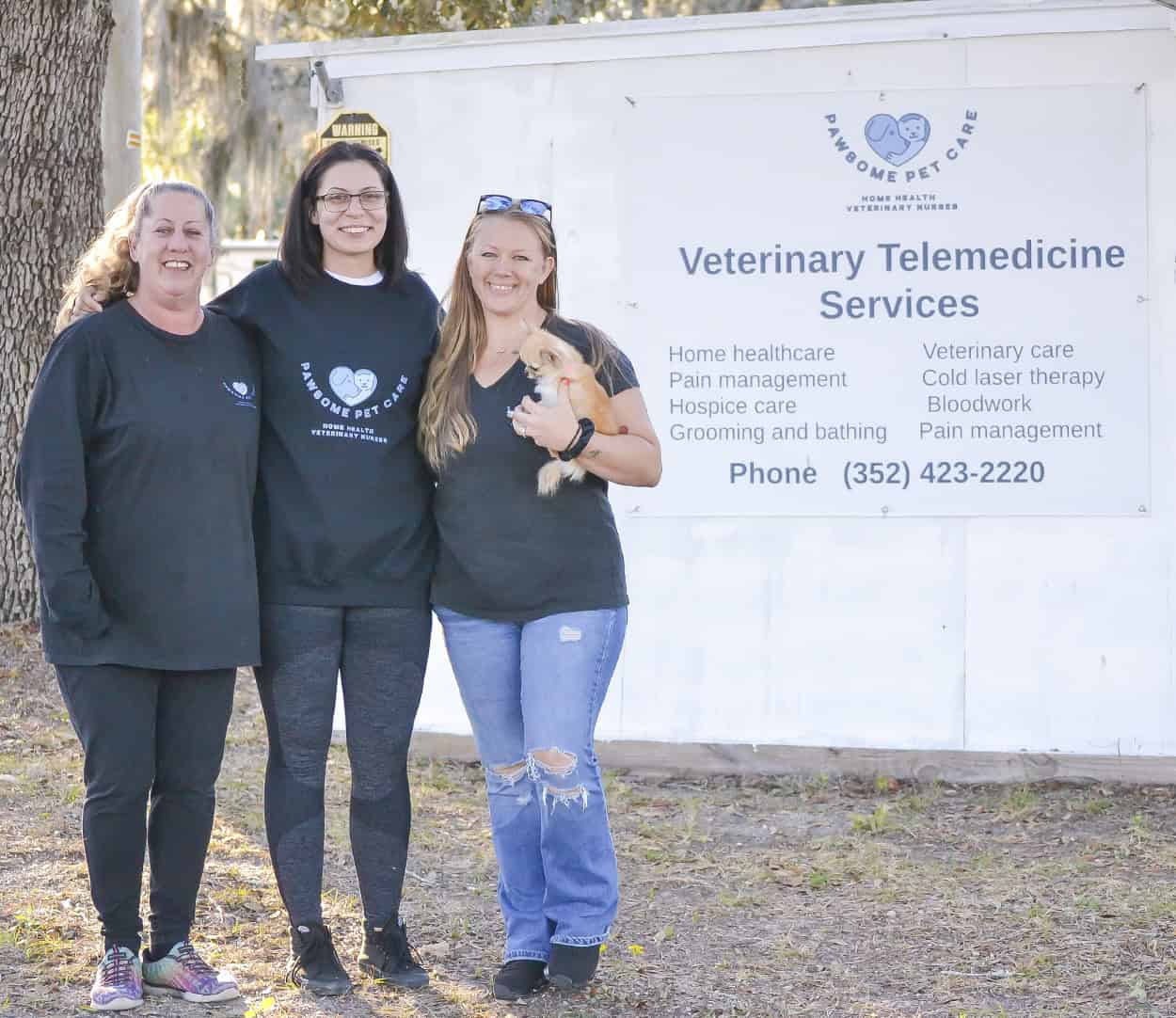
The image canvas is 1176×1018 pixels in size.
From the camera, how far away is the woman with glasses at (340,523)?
3.53 m

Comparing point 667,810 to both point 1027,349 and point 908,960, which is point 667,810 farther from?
point 1027,349

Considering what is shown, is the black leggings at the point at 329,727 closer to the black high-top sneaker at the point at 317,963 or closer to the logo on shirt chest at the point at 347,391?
the black high-top sneaker at the point at 317,963

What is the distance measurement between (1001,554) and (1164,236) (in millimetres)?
1297

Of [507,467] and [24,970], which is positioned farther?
[24,970]

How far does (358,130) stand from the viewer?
584cm

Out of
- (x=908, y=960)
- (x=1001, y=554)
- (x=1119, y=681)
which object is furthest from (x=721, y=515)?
(x=908, y=960)

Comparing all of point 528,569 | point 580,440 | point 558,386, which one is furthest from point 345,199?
point 528,569

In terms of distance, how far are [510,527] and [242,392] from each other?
2.25 ft

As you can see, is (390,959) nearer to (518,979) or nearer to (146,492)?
(518,979)

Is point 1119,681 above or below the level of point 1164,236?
below

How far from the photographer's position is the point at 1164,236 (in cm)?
554

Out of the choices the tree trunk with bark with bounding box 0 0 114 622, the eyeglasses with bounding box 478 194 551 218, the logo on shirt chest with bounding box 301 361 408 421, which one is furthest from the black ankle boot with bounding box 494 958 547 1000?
the tree trunk with bark with bounding box 0 0 114 622

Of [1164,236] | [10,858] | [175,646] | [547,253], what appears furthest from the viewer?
[1164,236]

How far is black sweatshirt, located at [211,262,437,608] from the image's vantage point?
352 centimetres
